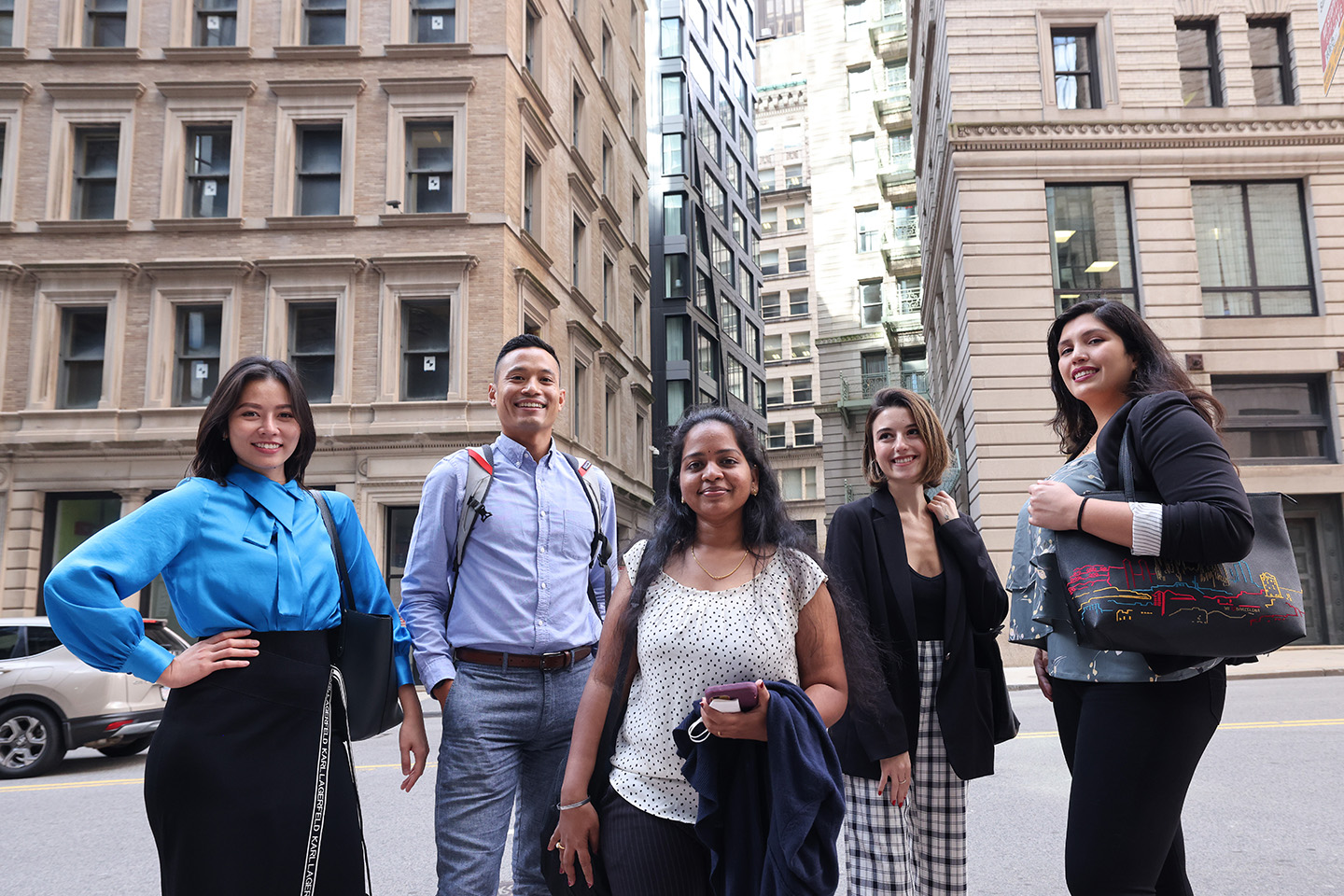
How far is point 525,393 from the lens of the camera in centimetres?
376

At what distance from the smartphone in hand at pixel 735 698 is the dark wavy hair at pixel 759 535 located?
43cm

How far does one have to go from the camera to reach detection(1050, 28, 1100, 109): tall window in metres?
22.9

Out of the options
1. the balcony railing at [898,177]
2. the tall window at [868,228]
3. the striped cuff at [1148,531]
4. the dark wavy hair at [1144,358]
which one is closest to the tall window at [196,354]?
the dark wavy hair at [1144,358]

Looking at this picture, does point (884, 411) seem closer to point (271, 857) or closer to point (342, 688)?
point (342, 688)

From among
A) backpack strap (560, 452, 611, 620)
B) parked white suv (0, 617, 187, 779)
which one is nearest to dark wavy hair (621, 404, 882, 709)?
backpack strap (560, 452, 611, 620)

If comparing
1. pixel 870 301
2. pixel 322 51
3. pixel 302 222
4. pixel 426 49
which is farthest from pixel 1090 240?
pixel 870 301

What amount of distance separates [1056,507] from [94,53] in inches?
1005

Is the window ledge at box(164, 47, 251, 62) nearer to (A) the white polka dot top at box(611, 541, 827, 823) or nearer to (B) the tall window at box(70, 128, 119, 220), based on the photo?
(B) the tall window at box(70, 128, 119, 220)

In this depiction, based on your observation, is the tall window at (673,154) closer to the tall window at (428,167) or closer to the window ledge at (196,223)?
the tall window at (428,167)

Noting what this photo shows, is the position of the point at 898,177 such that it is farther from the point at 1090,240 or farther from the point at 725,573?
the point at 725,573

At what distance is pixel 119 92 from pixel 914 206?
1429 inches

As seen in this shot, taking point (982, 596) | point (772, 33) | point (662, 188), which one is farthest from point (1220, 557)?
point (772, 33)

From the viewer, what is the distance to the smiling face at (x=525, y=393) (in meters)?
3.76

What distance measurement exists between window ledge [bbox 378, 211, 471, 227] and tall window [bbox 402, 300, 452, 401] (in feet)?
5.72
